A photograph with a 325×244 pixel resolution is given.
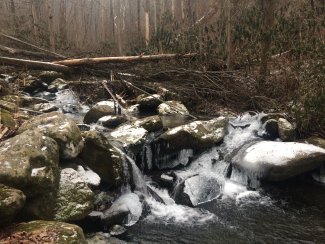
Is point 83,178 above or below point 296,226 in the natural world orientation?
above

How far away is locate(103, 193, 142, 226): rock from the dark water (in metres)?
0.17

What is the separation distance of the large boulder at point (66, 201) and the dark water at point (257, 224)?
812 millimetres

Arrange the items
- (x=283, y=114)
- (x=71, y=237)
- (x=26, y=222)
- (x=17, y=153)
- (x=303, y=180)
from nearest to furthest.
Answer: (x=71, y=237), (x=26, y=222), (x=17, y=153), (x=303, y=180), (x=283, y=114)

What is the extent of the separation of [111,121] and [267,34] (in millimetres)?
4706

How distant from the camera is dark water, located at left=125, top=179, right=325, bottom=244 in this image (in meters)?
5.23

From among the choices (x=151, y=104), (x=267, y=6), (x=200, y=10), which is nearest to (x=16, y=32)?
(x=200, y=10)

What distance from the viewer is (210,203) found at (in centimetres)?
642

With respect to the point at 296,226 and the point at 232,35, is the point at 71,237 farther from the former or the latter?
the point at 232,35

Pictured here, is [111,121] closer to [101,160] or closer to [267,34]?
[101,160]

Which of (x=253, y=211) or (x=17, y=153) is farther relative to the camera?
(x=253, y=211)

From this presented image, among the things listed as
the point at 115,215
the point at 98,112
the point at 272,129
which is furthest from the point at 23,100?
the point at 272,129

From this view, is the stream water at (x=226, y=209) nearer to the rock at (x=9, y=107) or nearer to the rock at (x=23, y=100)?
the rock at (x=9, y=107)

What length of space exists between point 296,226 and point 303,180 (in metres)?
1.80

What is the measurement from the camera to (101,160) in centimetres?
629
